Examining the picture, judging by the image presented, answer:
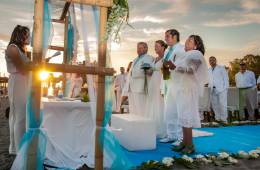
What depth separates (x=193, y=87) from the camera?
488cm

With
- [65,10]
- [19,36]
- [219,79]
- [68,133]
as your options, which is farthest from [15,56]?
[219,79]

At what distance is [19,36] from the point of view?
3.72 m

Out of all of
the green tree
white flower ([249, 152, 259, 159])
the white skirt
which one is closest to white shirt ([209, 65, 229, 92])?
the white skirt

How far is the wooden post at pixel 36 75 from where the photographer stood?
2799 millimetres

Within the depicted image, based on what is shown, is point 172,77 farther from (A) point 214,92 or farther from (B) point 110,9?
(A) point 214,92

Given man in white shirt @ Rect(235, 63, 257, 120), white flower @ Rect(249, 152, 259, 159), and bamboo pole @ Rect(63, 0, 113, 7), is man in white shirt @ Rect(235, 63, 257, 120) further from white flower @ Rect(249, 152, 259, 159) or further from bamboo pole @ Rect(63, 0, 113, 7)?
bamboo pole @ Rect(63, 0, 113, 7)

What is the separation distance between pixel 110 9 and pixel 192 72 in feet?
7.17

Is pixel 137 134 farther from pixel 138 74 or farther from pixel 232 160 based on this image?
pixel 138 74

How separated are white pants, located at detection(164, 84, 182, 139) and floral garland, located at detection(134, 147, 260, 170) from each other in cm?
114

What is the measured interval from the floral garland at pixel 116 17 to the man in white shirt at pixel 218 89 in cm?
685

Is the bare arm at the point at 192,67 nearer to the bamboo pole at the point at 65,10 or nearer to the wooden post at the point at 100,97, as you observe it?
the wooden post at the point at 100,97

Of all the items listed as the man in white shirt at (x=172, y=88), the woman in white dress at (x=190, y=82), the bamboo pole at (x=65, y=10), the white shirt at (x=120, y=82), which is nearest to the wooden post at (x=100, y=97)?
the woman in white dress at (x=190, y=82)

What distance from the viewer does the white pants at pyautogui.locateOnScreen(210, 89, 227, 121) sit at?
9.51m

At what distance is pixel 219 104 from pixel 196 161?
566 centimetres
